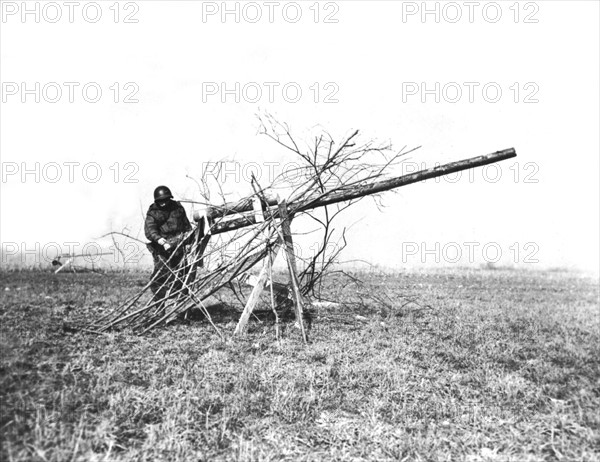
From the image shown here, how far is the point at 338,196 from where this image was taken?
666 centimetres

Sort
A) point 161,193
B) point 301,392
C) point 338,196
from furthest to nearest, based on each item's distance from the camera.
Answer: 1. point 161,193
2. point 338,196
3. point 301,392

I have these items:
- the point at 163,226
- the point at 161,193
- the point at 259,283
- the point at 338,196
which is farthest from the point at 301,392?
the point at 161,193

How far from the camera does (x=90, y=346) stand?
5.54m

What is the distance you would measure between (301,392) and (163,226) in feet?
14.8

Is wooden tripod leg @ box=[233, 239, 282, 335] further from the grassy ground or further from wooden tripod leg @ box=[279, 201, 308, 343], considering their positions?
the grassy ground

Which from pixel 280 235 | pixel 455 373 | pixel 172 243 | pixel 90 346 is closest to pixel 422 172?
pixel 280 235

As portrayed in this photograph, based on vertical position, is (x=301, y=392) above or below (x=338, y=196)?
below

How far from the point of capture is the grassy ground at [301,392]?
11.3ft

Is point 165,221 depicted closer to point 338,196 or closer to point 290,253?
point 290,253

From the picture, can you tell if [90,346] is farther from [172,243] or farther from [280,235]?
[280,235]

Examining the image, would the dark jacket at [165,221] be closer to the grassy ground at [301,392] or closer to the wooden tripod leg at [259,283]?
the grassy ground at [301,392]

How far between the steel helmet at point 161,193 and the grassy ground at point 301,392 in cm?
219

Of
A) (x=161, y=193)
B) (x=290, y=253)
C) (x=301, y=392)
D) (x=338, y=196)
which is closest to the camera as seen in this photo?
(x=301, y=392)

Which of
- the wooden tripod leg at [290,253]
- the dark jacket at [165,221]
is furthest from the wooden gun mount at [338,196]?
the dark jacket at [165,221]
